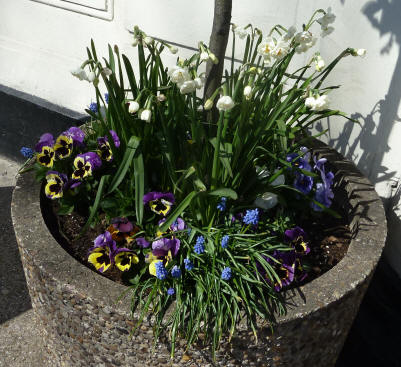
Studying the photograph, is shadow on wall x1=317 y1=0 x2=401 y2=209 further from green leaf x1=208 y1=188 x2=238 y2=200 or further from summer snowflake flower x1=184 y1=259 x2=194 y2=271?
summer snowflake flower x1=184 y1=259 x2=194 y2=271

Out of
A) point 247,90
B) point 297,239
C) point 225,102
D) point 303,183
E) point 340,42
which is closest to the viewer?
point 225,102

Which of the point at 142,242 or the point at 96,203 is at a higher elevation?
the point at 96,203

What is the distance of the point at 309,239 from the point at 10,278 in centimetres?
154

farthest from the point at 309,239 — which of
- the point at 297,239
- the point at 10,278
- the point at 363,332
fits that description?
the point at 10,278

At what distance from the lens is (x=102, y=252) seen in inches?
69.9

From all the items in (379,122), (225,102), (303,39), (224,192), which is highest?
(303,39)

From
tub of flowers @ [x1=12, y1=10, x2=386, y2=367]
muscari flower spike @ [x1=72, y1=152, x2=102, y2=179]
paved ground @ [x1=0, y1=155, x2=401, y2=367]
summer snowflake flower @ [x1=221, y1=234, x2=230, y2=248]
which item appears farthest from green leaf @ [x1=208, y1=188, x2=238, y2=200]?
paved ground @ [x1=0, y1=155, x2=401, y2=367]

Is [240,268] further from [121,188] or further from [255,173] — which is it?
[121,188]

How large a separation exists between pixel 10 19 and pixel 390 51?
245 centimetres

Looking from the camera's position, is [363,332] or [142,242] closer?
[142,242]

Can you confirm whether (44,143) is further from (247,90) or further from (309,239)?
(309,239)

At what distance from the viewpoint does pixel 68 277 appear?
5.35 feet

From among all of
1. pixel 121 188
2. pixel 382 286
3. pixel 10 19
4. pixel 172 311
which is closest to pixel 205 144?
pixel 121 188

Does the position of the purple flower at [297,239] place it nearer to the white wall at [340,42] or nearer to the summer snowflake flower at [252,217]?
the summer snowflake flower at [252,217]
